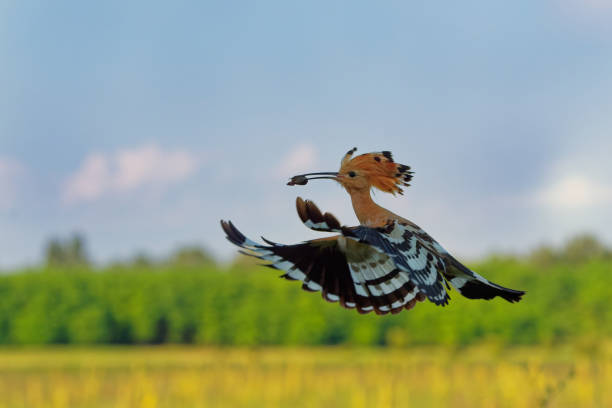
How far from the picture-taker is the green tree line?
18297 millimetres

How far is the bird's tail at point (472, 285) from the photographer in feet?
5.13

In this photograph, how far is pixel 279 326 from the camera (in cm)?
1872

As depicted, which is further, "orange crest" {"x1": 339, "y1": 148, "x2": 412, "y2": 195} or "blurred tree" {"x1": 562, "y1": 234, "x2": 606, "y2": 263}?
"blurred tree" {"x1": 562, "y1": 234, "x2": 606, "y2": 263}

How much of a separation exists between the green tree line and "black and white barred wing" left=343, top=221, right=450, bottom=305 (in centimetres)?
1634

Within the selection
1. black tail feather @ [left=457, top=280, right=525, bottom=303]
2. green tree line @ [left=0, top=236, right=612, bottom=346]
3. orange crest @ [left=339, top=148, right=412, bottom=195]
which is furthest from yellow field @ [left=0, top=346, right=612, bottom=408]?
orange crest @ [left=339, top=148, right=412, bottom=195]

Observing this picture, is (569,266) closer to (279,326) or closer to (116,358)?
(279,326)

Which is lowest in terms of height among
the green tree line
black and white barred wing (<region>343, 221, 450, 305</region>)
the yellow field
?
the yellow field

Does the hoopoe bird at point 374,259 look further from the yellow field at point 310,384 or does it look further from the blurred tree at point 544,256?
the blurred tree at point 544,256

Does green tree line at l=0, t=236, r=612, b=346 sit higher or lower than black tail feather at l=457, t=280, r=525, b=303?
higher

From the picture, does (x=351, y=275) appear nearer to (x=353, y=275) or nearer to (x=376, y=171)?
(x=353, y=275)

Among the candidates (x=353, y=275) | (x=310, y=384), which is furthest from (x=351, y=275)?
(x=310, y=384)

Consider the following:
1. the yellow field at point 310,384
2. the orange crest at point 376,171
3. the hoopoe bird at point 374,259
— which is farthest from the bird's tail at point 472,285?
the yellow field at point 310,384

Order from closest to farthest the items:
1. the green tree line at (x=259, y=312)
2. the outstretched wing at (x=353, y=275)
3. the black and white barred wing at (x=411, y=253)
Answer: the black and white barred wing at (x=411, y=253)
the outstretched wing at (x=353, y=275)
the green tree line at (x=259, y=312)

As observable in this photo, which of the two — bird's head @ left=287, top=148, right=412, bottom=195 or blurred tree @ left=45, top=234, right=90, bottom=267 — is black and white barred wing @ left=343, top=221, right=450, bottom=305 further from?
blurred tree @ left=45, top=234, right=90, bottom=267
